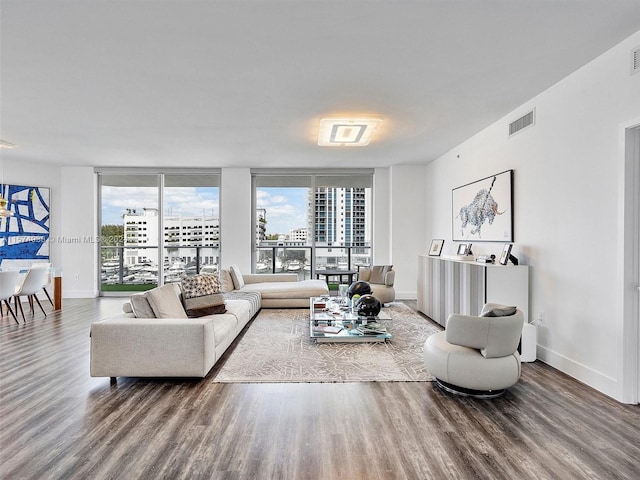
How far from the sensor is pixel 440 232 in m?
6.62

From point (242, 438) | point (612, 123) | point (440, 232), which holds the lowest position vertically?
point (242, 438)

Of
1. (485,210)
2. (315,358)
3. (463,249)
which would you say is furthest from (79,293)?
(485,210)

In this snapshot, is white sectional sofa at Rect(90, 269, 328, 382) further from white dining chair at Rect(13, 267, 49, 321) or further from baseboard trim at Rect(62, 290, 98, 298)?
baseboard trim at Rect(62, 290, 98, 298)

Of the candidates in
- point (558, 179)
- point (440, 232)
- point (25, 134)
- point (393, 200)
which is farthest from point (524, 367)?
point (25, 134)

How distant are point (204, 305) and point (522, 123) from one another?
13.9 feet

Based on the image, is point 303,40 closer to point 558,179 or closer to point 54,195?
point 558,179

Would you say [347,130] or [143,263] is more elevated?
[347,130]

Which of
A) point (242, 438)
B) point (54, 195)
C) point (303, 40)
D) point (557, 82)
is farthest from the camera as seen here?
point (54, 195)

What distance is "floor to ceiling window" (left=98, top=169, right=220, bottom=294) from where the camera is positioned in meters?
7.76

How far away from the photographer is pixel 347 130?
457 cm

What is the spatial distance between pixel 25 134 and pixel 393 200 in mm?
6434

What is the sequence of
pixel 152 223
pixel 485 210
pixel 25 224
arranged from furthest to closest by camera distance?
1. pixel 152 223
2. pixel 25 224
3. pixel 485 210

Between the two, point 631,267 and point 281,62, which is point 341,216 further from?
point 631,267

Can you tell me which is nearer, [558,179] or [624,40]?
[624,40]
